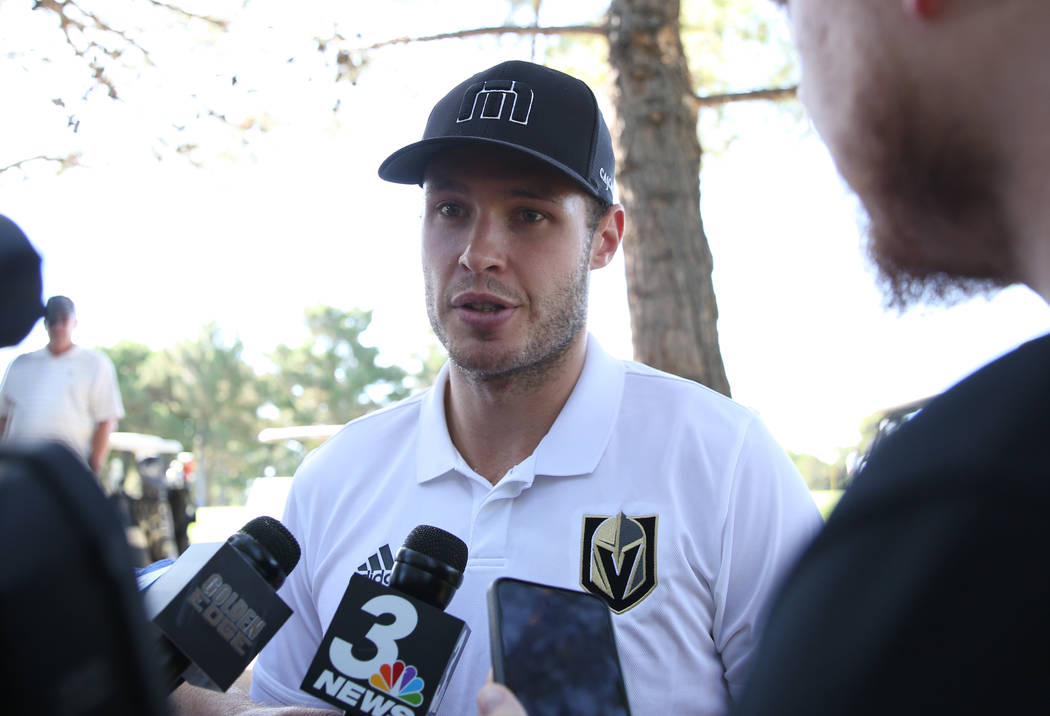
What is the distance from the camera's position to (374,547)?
83.7 inches

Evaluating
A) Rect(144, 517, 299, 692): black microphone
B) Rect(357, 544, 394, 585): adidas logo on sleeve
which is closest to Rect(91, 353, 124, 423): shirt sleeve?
Result: Rect(357, 544, 394, 585): adidas logo on sleeve

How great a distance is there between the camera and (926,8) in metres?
0.77

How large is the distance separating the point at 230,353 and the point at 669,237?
5907 centimetres

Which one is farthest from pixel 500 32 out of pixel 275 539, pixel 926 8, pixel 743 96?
pixel 926 8

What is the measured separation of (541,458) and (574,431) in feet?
0.40

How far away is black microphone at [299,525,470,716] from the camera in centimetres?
148

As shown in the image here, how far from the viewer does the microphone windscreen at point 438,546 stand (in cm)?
159

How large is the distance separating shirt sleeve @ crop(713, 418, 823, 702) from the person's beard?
1098 millimetres

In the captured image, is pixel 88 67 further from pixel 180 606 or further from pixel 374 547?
pixel 180 606

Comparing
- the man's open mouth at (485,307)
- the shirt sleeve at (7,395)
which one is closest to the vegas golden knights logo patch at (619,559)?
the man's open mouth at (485,307)

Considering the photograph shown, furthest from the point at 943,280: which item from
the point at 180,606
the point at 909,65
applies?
the point at 180,606

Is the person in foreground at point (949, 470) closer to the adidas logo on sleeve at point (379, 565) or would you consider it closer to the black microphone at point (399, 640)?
the black microphone at point (399, 640)

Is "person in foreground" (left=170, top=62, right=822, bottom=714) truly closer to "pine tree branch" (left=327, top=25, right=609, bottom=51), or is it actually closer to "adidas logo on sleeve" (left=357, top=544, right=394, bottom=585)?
"adidas logo on sleeve" (left=357, top=544, right=394, bottom=585)

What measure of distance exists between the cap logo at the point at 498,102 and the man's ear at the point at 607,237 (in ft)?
1.40
